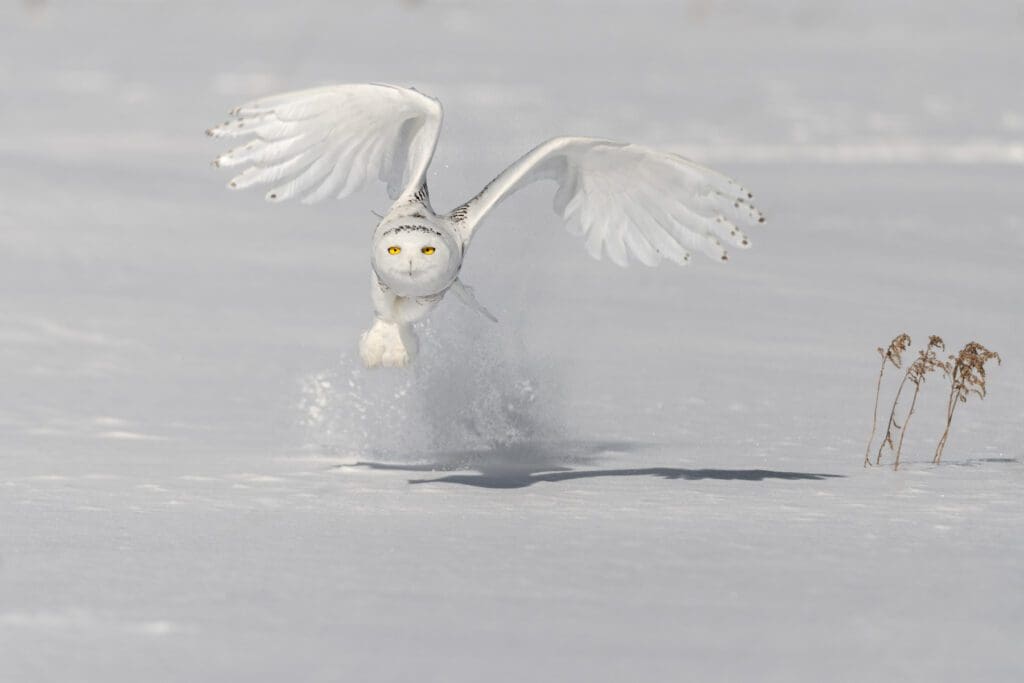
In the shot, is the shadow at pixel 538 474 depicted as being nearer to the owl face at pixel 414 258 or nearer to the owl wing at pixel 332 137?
the owl face at pixel 414 258

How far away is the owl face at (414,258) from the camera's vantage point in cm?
584

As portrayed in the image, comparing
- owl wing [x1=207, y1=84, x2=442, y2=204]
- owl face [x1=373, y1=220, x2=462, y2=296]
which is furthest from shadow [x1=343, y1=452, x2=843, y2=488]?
owl wing [x1=207, y1=84, x2=442, y2=204]

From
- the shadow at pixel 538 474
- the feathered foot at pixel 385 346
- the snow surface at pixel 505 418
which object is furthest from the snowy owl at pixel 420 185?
the snow surface at pixel 505 418

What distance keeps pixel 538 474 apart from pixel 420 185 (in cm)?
118

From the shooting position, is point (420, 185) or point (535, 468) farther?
point (535, 468)

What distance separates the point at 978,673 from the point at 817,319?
20.8 feet

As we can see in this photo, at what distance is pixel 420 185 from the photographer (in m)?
6.36

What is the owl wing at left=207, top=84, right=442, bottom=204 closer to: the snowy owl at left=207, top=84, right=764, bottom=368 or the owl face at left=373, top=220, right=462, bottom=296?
the snowy owl at left=207, top=84, right=764, bottom=368

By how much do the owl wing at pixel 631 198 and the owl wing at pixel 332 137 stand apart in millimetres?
411

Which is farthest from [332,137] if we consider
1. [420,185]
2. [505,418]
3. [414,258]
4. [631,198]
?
[505,418]

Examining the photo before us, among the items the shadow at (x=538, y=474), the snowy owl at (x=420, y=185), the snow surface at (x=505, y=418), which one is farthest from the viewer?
the shadow at (x=538, y=474)

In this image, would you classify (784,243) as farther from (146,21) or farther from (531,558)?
(146,21)

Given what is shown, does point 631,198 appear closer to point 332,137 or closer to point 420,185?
point 420,185

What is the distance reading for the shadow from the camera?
6.14 meters
